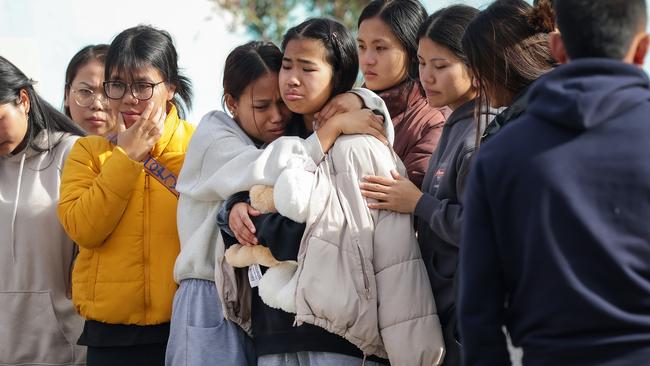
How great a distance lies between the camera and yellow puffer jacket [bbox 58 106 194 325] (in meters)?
3.63

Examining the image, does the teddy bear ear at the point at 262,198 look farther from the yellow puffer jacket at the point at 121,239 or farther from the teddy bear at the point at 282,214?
the yellow puffer jacket at the point at 121,239

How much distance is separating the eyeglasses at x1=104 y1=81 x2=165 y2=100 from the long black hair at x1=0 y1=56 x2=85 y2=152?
50 cm

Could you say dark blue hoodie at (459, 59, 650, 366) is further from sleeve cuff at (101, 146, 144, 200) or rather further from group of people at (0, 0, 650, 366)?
sleeve cuff at (101, 146, 144, 200)

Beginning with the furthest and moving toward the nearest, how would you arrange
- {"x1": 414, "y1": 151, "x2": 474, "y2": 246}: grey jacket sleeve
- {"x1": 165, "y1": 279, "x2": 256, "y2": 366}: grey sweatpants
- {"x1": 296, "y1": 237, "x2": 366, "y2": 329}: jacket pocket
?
1. {"x1": 165, "y1": 279, "x2": 256, "y2": 366}: grey sweatpants
2. {"x1": 296, "y1": 237, "x2": 366, "y2": 329}: jacket pocket
3. {"x1": 414, "y1": 151, "x2": 474, "y2": 246}: grey jacket sleeve

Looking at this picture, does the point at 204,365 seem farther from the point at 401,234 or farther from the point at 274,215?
the point at 401,234

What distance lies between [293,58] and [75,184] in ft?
3.23

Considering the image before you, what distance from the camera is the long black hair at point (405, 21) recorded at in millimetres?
3717

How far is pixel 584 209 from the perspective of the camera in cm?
204

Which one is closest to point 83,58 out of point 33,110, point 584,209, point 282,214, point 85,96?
point 85,96

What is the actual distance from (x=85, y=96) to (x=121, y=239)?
4.25ft

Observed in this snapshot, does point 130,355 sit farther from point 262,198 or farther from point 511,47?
point 511,47

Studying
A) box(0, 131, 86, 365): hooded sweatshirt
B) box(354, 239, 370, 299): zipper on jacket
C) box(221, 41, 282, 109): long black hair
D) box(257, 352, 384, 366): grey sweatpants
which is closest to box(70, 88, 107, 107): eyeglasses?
box(0, 131, 86, 365): hooded sweatshirt

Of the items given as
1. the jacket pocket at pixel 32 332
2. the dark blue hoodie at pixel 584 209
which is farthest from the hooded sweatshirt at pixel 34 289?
the dark blue hoodie at pixel 584 209

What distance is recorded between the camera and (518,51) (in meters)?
2.92
